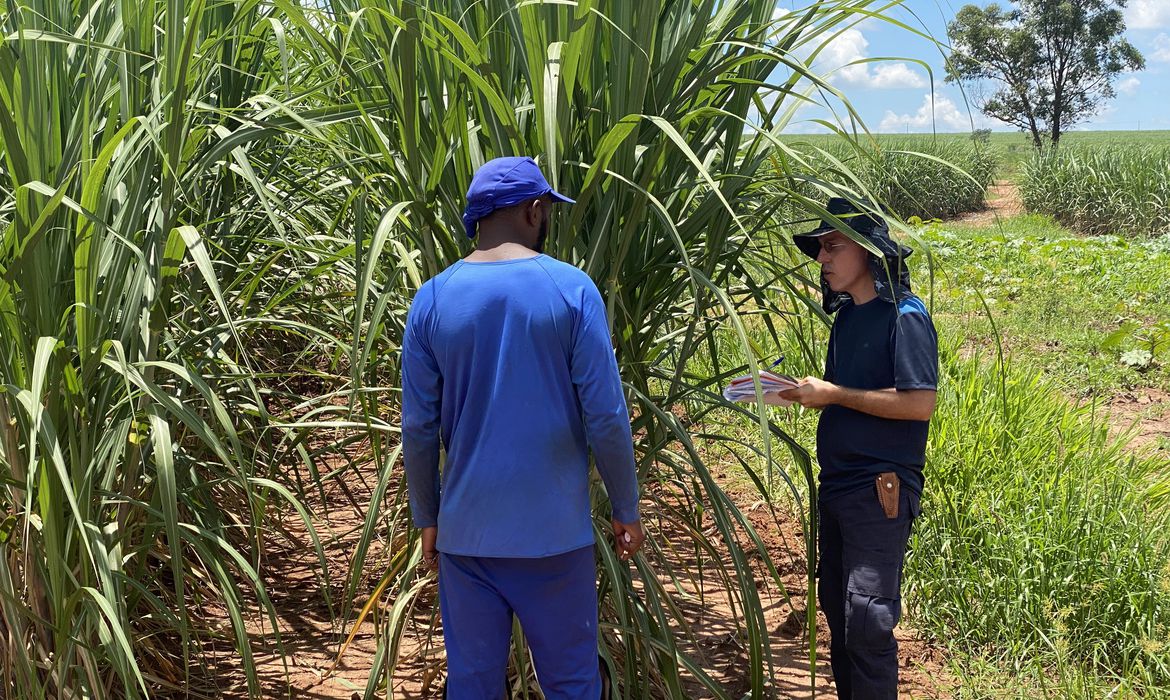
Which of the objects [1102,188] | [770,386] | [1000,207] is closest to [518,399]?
[770,386]

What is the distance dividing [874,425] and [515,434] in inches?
37.5

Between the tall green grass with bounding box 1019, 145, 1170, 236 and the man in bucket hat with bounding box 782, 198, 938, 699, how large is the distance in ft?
54.5

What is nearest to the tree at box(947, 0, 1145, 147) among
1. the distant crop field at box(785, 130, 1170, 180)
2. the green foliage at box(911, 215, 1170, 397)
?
the distant crop field at box(785, 130, 1170, 180)

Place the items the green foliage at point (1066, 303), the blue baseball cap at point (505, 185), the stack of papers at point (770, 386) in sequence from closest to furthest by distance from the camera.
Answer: the blue baseball cap at point (505, 185) < the stack of papers at point (770, 386) < the green foliage at point (1066, 303)

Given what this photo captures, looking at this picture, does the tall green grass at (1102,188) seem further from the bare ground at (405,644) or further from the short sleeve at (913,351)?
the short sleeve at (913,351)

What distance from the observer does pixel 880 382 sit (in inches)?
95.7

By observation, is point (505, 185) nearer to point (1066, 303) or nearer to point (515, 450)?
point (515, 450)

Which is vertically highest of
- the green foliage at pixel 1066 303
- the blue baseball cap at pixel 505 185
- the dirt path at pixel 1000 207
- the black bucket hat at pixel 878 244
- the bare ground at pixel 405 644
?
the blue baseball cap at pixel 505 185

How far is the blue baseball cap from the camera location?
71.6 inches

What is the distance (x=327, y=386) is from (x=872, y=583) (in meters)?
2.68

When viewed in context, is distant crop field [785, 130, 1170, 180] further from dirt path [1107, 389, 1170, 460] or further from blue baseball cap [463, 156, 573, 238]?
dirt path [1107, 389, 1170, 460]

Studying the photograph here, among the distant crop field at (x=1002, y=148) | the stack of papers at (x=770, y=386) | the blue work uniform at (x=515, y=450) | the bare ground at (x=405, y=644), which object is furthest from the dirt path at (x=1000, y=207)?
the blue work uniform at (x=515, y=450)

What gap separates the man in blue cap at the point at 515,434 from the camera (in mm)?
1854

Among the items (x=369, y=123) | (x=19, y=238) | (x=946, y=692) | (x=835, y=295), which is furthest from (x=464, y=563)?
(x=946, y=692)
